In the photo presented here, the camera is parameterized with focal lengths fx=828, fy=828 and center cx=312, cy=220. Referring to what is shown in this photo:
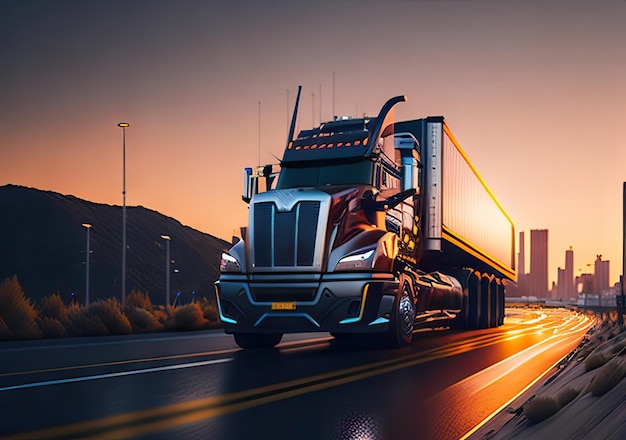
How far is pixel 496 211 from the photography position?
29.2 m

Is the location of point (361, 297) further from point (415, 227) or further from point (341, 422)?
point (341, 422)

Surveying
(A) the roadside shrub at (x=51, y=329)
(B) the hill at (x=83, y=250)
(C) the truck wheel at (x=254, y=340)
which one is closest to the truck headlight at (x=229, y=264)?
(C) the truck wheel at (x=254, y=340)

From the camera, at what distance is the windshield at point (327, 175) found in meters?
14.5

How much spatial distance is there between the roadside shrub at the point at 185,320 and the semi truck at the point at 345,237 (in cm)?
911

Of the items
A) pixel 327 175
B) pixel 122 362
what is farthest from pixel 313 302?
pixel 122 362

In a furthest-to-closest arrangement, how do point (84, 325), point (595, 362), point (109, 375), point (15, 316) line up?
1. point (84, 325)
2. point (15, 316)
3. point (109, 375)
4. point (595, 362)

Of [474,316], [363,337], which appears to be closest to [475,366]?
[363,337]

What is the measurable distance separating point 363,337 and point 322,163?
3235 mm

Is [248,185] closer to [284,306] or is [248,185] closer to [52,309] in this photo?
[284,306]

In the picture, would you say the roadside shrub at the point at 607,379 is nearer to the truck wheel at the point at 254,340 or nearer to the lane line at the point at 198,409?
the lane line at the point at 198,409

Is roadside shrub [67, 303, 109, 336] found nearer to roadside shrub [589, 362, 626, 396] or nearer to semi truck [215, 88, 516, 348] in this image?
semi truck [215, 88, 516, 348]

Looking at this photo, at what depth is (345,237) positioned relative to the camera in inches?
520

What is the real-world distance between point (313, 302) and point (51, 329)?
9.46 meters

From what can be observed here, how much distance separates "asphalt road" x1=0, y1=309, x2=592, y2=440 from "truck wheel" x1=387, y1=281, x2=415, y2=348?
0.86ft
